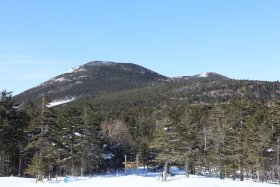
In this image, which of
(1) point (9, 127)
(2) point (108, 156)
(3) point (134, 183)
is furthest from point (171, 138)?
(2) point (108, 156)

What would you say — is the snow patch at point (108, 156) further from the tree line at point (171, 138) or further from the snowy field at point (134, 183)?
the snowy field at point (134, 183)

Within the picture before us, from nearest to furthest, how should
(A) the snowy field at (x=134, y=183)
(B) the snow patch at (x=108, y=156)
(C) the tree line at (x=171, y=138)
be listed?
(A) the snowy field at (x=134, y=183)
(C) the tree line at (x=171, y=138)
(B) the snow patch at (x=108, y=156)

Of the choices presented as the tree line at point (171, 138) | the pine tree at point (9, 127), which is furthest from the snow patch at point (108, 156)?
the pine tree at point (9, 127)

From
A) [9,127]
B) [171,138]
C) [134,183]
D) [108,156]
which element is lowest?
[134,183]

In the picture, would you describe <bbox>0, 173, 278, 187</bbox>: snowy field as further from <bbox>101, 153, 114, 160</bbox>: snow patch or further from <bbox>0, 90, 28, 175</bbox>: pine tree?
<bbox>101, 153, 114, 160</bbox>: snow patch

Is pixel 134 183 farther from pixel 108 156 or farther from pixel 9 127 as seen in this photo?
pixel 108 156

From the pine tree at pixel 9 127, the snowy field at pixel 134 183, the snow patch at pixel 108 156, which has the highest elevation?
the pine tree at pixel 9 127

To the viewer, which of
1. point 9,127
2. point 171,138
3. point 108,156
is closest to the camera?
point 171,138

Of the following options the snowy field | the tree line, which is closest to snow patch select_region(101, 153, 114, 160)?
the tree line

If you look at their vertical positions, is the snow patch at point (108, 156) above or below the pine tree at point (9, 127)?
below

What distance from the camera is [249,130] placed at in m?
66.2

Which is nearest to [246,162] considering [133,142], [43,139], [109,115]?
[43,139]

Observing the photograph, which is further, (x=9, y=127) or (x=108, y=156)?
(x=108, y=156)

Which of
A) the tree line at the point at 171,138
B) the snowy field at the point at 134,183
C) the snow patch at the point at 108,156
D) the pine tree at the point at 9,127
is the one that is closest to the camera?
the snowy field at the point at 134,183
